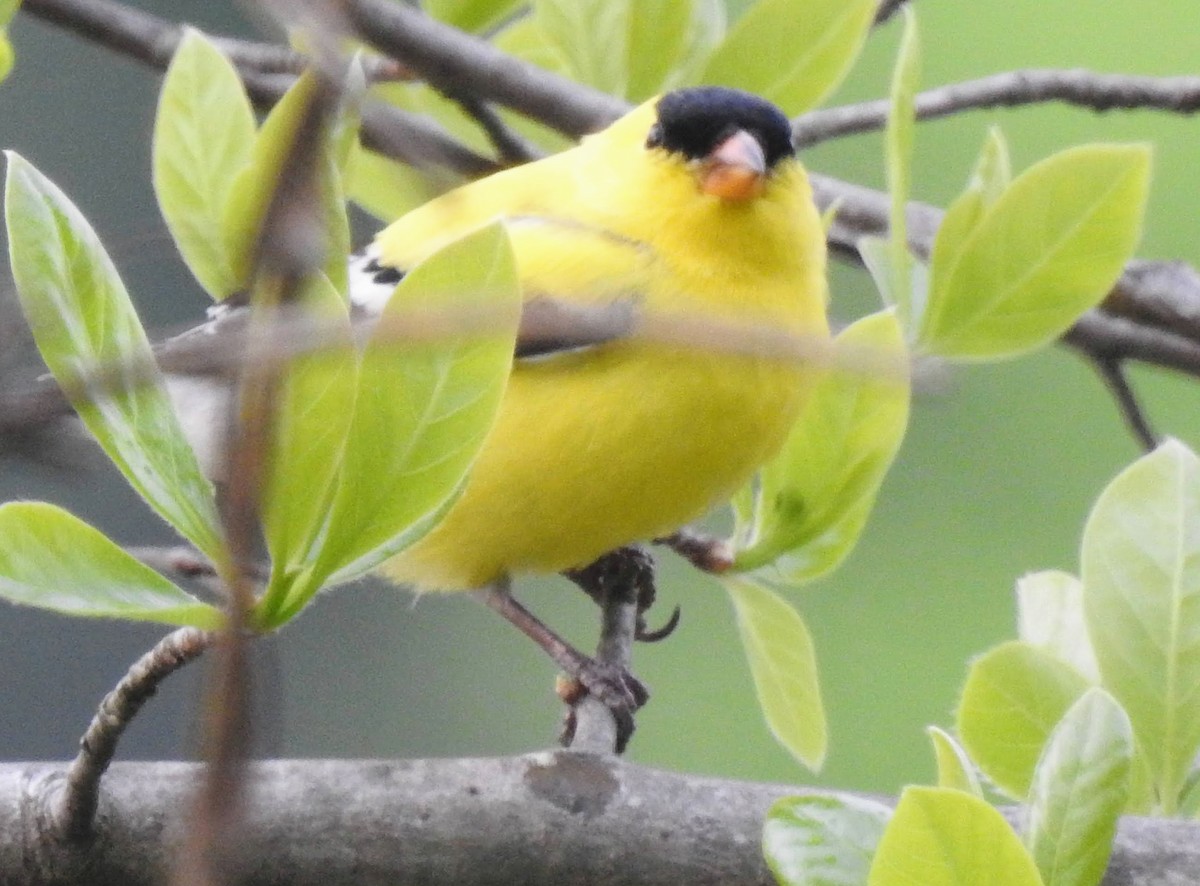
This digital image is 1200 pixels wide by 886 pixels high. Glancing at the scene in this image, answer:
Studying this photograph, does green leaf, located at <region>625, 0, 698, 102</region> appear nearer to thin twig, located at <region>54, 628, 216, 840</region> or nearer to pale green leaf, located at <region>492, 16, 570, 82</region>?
pale green leaf, located at <region>492, 16, 570, 82</region>

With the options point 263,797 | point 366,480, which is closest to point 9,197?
point 366,480

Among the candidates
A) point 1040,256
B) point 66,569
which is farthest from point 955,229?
point 66,569

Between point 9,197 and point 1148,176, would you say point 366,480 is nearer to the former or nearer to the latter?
point 9,197

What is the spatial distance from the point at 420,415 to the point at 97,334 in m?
0.18

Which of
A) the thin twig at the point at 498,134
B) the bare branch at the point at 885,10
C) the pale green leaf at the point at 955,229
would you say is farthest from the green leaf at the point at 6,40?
the bare branch at the point at 885,10

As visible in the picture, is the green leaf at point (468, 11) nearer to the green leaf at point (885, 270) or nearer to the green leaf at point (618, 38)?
the green leaf at point (618, 38)

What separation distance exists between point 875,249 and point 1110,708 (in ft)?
1.64

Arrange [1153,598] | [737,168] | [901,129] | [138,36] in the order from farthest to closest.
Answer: [737,168]
[138,36]
[901,129]
[1153,598]

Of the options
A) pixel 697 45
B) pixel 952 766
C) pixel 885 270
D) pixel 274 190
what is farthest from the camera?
pixel 697 45

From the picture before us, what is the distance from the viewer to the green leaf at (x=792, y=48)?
1.42m

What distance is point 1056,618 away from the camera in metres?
1.11

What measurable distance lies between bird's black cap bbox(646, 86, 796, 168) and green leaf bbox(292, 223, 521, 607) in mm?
834

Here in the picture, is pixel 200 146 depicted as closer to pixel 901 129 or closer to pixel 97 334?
pixel 97 334

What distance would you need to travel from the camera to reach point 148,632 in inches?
180
